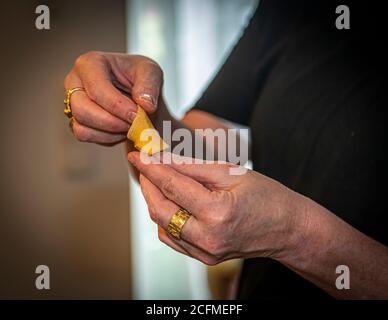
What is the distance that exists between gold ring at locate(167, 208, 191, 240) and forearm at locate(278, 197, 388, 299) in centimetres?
9

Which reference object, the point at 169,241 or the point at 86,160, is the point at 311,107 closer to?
the point at 169,241

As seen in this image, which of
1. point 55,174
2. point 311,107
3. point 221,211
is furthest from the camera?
point 55,174

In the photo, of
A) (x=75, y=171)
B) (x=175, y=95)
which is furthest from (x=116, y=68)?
(x=75, y=171)

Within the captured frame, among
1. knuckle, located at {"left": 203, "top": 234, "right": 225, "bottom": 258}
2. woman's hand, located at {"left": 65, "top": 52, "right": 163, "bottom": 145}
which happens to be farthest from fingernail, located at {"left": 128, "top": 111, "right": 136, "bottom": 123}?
knuckle, located at {"left": 203, "top": 234, "right": 225, "bottom": 258}

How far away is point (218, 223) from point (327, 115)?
0.18 metres

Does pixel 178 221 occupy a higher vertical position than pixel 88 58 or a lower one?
lower

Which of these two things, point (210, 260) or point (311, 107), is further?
point (311, 107)

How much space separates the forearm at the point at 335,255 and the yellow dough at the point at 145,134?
12 cm

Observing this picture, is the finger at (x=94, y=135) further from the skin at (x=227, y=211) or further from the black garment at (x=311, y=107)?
the black garment at (x=311, y=107)

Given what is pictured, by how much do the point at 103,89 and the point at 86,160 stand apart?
48 cm

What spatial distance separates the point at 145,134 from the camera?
1.16ft

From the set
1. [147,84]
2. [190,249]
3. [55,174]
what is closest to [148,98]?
[147,84]

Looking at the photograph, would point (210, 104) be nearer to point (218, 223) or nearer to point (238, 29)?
point (238, 29)

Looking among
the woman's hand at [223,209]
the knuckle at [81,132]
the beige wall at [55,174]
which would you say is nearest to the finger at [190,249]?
the woman's hand at [223,209]
